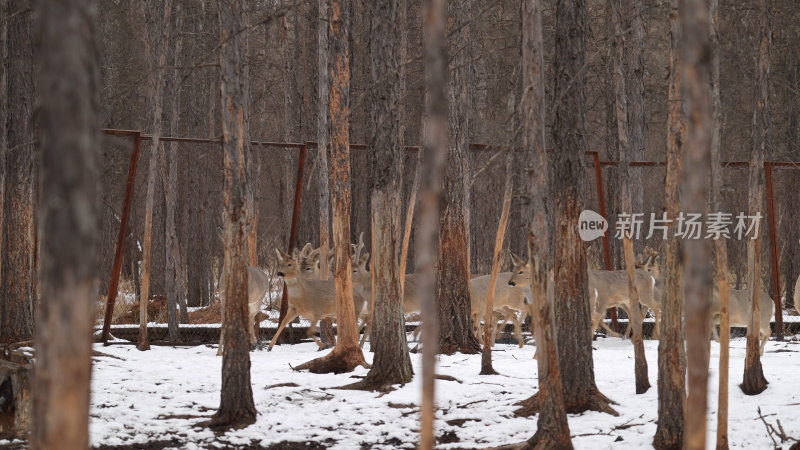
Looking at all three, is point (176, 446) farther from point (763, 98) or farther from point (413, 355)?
point (763, 98)

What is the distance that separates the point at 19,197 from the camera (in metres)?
11.8

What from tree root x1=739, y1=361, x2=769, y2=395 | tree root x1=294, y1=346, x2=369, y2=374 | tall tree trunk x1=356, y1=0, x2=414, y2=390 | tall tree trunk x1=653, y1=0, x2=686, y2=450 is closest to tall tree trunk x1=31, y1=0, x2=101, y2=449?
tall tree trunk x1=653, y1=0, x2=686, y2=450

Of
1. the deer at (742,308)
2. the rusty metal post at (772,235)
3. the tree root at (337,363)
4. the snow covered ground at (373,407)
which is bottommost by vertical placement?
the snow covered ground at (373,407)

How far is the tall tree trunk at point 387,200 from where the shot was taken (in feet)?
32.0

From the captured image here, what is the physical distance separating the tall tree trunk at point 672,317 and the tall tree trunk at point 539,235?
0.75 m

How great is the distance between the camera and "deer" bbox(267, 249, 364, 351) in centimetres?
1266

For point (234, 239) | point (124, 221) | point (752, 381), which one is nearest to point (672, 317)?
point (752, 381)

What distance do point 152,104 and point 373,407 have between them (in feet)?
20.0

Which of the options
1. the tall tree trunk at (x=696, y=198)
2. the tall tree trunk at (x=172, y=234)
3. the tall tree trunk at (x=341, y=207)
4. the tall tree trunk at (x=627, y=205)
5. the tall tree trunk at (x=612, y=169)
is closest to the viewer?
the tall tree trunk at (x=696, y=198)

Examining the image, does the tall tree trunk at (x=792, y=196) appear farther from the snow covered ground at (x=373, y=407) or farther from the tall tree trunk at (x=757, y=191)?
the tall tree trunk at (x=757, y=191)

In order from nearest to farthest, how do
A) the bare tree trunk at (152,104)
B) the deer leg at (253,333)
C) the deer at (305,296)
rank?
the bare tree trunk at (152,104), the deer at (305,296), the deer leg at (253,333)

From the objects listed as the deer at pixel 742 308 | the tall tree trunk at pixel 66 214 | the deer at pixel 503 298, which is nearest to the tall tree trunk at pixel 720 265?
the tall tree trunk at pixel 66 214

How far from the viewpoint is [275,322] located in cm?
1620

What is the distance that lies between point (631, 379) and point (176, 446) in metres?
4.77
